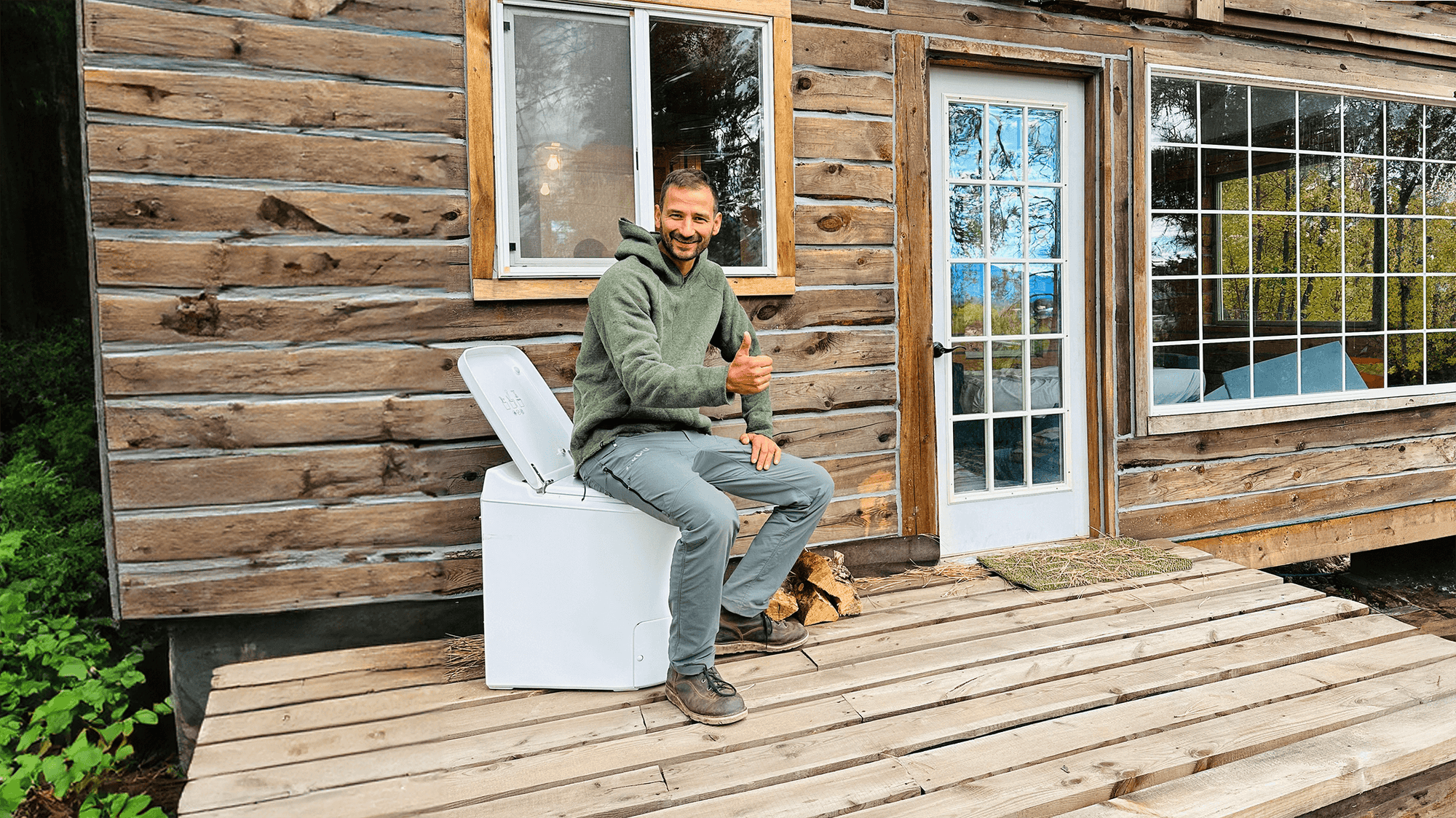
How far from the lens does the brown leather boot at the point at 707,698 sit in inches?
89.5

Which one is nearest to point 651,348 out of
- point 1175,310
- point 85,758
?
point 85,758

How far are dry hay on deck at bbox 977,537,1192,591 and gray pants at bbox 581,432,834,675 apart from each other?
1261mm

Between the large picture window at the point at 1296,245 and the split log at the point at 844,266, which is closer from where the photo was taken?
the split log at the point at 844,266

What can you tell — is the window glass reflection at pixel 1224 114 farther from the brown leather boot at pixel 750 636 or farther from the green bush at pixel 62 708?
the green bush at pixel 62 708

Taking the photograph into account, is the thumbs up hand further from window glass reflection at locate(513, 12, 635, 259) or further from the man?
window glass reflection at locate(513, 12, 635, 259)

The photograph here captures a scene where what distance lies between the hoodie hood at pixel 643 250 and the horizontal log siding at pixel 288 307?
608 millimetres

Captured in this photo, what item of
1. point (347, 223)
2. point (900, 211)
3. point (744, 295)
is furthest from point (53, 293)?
point (900, 211)

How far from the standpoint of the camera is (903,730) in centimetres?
224

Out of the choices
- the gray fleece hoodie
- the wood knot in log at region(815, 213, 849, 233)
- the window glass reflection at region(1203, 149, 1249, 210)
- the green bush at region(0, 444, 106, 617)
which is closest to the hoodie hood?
the gray fleece hoodie

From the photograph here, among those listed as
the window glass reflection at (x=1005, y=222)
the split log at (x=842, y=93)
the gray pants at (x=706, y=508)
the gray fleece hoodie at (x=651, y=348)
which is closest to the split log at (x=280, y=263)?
the gray fleece hoodie at (x=651, y=348)

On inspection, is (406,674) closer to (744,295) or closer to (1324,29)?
(744,295)

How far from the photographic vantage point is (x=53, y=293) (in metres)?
5.12

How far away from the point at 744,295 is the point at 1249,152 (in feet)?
8.99

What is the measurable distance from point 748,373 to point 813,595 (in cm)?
118
